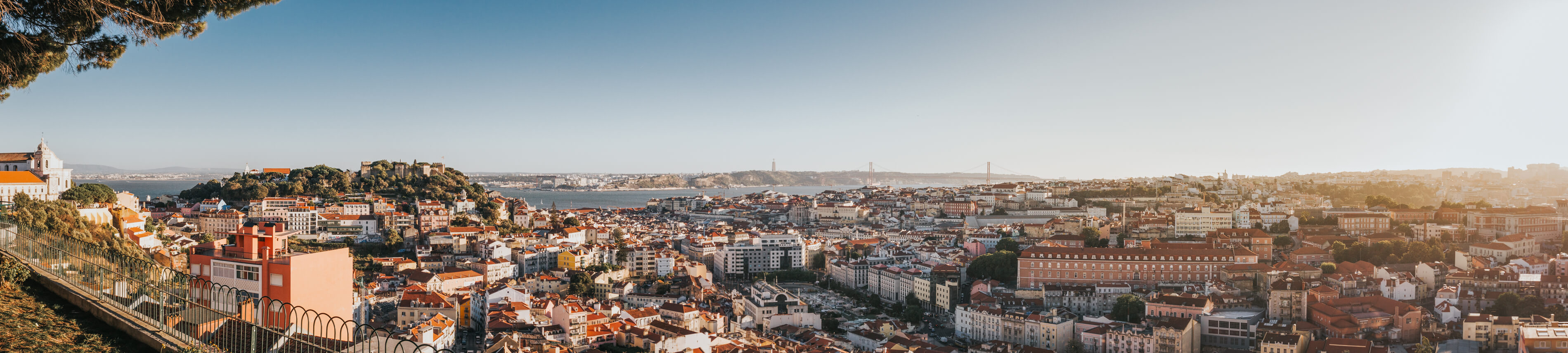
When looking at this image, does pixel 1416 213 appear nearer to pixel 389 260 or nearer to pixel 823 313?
pixel 823 313

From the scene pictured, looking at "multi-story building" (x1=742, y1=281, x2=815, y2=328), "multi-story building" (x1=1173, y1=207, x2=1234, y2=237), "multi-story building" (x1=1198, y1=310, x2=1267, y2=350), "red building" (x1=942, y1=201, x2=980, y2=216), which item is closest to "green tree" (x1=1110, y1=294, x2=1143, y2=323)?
"multi-story building" (x1=1198, y1=310, x2=1267, y2=350)

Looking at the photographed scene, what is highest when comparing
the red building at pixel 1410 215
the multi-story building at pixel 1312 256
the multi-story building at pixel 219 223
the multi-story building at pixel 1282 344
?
the red building at pixel 1410 215

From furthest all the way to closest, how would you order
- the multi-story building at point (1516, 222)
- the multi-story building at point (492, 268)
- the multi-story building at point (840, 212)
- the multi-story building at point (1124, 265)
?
the multi-story building at point (840, 212) < the multi-story building at point (1516, 222) < the multi-story building at point (492, 268) < the multi-story building at point (1124, 265)

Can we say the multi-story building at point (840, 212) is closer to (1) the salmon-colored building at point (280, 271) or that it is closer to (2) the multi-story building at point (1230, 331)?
(2) the multi-story building at point (1230, 331)

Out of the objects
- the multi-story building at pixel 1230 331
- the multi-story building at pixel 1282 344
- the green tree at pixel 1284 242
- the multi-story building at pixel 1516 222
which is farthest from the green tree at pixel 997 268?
the multi-story building at pixel 1516 222

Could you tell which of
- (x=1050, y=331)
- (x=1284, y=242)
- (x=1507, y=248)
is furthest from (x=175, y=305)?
(x=1284, y=242)

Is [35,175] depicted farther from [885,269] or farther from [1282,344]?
[1282,344]
